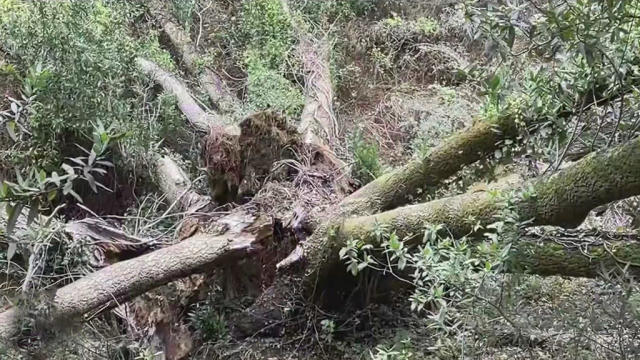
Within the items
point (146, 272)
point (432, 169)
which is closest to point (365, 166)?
point (432, 169)

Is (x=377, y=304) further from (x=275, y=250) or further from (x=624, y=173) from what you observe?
(x=624, y=173)

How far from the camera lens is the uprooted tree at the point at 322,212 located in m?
2.04

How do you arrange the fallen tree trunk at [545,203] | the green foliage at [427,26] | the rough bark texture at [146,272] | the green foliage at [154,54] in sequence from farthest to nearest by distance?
the green foliage at [427,26] → the green foliage at [154,54] → the rough bark texture at [146,272] → the fallen tree trunk at [545,203]

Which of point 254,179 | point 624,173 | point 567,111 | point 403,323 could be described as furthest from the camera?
point 254,179

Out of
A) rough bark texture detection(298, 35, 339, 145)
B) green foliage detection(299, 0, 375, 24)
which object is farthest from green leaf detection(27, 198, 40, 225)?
green foliage detection(299, 0, 375, 24)

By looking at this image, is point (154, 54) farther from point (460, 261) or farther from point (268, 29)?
point (460, 261)

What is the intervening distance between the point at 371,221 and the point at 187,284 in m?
1.24

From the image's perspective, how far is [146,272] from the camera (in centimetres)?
291

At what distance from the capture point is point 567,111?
2.45m

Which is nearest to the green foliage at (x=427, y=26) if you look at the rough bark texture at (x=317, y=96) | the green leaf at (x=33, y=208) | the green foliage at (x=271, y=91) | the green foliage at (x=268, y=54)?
the rough bark texture at (x=317, y=96)

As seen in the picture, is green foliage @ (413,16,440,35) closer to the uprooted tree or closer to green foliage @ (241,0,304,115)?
green foliage @ (241,0,304,115)

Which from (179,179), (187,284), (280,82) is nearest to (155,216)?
(179,179)

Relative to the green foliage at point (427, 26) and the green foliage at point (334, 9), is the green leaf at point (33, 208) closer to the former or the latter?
the green foliage at point (334, 9)

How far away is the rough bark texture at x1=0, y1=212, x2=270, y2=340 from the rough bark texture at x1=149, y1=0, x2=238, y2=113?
208cm
